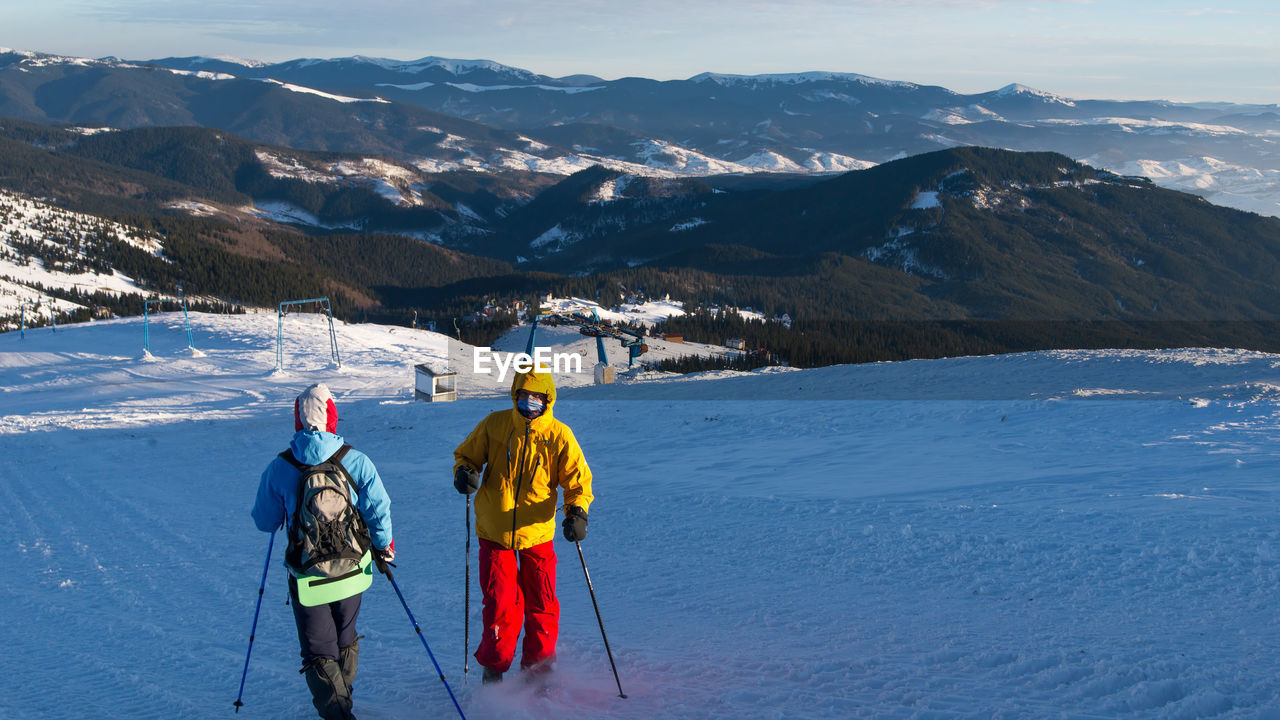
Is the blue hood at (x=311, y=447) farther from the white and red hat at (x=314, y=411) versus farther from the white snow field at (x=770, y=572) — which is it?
the white snow field at (x=770, y=572)

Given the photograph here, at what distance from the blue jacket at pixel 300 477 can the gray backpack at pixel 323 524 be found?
0.05m

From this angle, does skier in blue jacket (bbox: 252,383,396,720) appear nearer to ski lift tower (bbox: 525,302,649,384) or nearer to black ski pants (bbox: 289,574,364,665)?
black ski pants (bbox: 289,574,364,665)

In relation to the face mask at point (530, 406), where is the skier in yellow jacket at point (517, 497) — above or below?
below

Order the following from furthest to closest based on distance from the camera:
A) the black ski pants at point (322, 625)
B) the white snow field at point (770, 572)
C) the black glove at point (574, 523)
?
the black glove at point (574, 523) → the white snow field at point (770, 572) → the black ski pants at point (322, 625)

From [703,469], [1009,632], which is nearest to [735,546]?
[1009,632]

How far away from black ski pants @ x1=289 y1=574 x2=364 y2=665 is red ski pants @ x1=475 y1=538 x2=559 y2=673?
1.09 metres

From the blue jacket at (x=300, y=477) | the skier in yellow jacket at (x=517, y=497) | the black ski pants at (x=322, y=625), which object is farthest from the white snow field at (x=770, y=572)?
the blue jacket at (x=300, y=477)

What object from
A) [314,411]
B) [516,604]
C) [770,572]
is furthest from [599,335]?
[314,411]

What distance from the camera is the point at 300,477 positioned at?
19.2 ft

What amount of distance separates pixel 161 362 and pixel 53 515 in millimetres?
21948

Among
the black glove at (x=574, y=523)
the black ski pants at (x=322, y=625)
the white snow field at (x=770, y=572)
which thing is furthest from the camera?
the black glove at (x=574, y=523)

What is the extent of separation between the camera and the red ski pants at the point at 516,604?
6.75 meters

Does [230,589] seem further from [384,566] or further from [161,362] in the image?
[161,362]

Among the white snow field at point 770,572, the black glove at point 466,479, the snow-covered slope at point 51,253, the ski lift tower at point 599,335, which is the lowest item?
the white snow field at point 770,572
